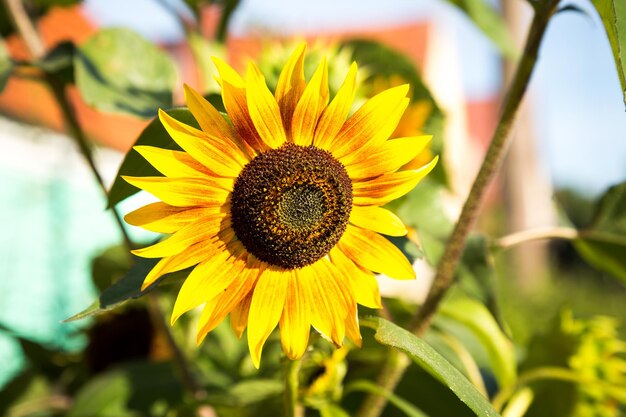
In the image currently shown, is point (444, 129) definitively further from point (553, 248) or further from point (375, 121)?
point (553, 248)

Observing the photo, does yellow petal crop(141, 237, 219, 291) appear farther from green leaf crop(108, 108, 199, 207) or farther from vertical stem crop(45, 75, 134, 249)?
vertical stem crop(45, 75, 134, 249)

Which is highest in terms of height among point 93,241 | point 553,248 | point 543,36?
point 553,248

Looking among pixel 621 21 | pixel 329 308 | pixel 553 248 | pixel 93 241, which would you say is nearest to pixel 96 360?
pixel 329 308

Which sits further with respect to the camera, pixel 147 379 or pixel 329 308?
pixel 147 379

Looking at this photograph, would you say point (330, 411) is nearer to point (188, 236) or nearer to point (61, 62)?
point (188, 236)

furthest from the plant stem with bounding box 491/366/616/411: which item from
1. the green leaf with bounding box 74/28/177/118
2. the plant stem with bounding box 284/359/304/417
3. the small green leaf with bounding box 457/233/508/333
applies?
the green leaf with bounding box 74/28/177/118

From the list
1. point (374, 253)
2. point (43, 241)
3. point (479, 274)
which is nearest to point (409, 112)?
point (479, 274)

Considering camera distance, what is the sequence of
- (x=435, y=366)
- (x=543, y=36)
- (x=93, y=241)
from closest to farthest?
(x=435, y=366)
(x=543, y=36)
(x=93, y=241)
